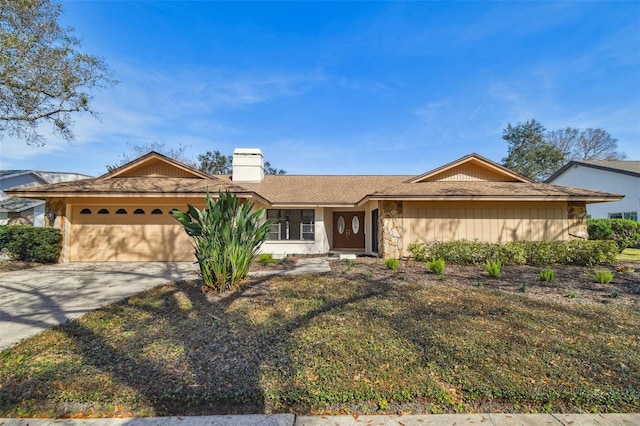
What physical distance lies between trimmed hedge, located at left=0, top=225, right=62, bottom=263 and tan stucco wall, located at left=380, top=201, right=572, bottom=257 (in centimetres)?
1186

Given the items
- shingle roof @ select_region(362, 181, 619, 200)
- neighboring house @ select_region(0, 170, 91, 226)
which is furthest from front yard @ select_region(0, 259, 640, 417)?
neighboring house @ select_region(0, 170, 91, 226)

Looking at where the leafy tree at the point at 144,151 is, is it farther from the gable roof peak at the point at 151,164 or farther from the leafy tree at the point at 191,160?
the gable roof peak at the point at 151,164

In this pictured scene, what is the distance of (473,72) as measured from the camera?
13.0 metres

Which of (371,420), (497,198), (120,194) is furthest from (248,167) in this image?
(371,420)

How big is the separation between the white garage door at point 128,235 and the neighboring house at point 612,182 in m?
24.0

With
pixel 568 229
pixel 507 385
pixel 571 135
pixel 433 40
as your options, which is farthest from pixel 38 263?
pixel 571 135

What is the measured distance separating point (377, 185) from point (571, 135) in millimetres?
33793

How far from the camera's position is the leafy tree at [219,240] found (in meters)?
6.02

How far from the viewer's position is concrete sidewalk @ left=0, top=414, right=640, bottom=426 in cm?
252

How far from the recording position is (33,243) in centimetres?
1056

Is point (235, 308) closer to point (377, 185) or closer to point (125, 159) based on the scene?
point (377, 185)

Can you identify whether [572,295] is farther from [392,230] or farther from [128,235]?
[128,235]

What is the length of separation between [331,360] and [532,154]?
122 feet

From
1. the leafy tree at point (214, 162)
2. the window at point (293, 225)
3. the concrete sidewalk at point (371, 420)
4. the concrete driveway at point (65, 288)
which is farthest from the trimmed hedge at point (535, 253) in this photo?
the leafy tree at point (214, 162)
